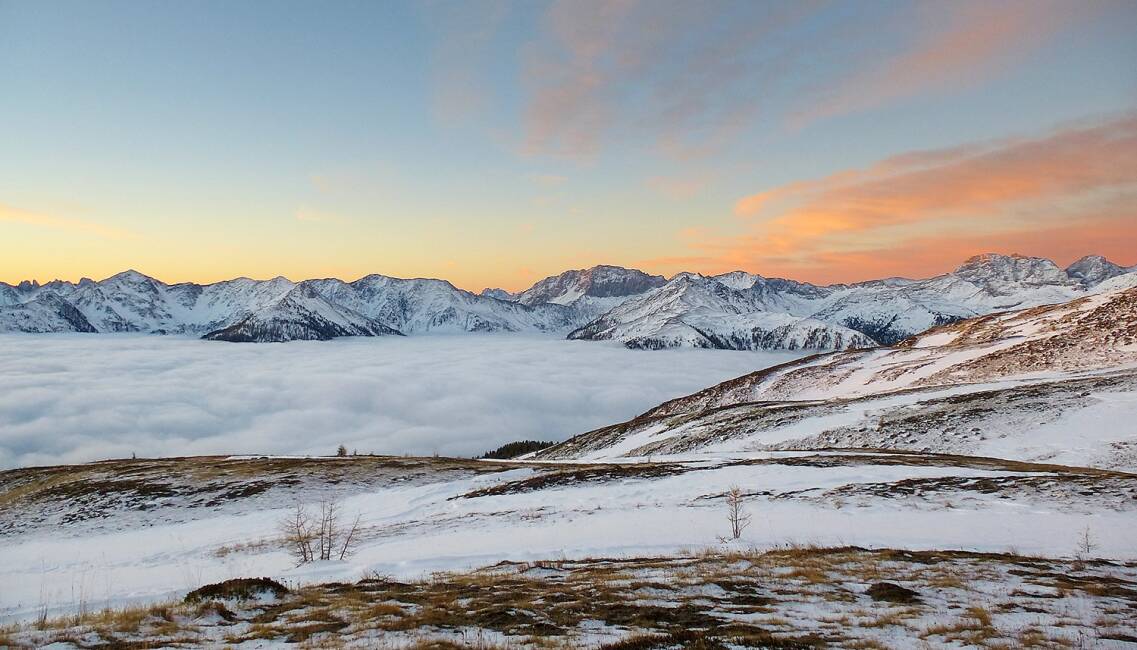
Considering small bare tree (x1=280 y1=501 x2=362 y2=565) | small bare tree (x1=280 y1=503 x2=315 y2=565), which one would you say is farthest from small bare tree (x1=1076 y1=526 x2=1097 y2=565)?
small bare tree (x1=280 y1=503 x2=315 y2=565)

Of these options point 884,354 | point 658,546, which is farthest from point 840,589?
point 884,354

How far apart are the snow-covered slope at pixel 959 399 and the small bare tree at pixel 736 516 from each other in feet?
78.5

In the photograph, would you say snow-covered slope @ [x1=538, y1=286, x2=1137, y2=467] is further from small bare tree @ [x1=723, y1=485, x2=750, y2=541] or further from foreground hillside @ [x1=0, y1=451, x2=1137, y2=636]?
small bare tree @ [x1=723, y1=485, x2=750, y2=541]

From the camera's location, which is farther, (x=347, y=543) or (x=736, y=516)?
(x=347, y=543)

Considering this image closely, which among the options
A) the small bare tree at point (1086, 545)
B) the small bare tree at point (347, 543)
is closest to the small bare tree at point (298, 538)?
the small bare tree at point (347, 543)

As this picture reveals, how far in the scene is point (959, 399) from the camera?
49.4 meters

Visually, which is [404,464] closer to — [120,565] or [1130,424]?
[120,565]

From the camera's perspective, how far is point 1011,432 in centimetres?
3991

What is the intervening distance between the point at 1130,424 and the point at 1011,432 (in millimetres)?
6225

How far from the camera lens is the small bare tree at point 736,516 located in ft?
68.2

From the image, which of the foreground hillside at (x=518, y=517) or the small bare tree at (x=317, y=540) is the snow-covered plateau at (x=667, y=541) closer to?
the foreground hillside at (x=518, y=517)

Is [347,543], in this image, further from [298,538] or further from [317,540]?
[317,540]

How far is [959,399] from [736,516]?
39.6 metres

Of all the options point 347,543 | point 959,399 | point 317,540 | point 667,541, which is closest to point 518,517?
point 347,543
